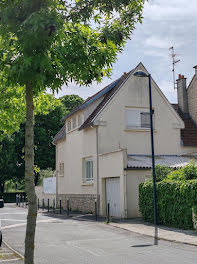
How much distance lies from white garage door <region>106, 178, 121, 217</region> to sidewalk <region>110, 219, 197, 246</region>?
9.45 feet

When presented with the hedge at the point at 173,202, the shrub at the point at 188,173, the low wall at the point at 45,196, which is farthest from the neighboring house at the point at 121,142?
the low wall at the point at 45,196

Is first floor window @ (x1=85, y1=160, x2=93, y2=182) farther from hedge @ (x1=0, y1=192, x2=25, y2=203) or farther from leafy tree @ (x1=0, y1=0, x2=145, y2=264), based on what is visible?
hedge @ (x1=0, y1=192, x2=25, y2=203)

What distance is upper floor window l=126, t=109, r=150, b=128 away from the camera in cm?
2562

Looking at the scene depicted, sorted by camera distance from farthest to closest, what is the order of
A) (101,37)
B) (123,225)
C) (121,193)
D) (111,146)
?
1. (111,146)
2. (121,193)
3. (123,225)
4. (101,37)

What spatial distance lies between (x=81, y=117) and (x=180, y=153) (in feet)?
23.1

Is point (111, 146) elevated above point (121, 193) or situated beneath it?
elevated above

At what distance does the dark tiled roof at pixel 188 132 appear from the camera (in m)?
27.5

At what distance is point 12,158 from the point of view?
5150cm

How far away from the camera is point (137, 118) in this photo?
25891 millimetres

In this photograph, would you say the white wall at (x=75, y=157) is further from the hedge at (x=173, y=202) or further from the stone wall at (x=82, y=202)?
the hedge at (x=173, y=202)

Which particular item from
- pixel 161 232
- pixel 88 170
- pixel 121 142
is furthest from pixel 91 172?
pixel 161 232

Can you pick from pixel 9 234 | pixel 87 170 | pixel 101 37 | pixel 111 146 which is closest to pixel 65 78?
pixel 101 37

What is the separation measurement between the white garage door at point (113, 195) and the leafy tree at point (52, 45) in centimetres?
1513

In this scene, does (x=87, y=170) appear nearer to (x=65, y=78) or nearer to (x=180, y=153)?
(x=180, y=153)
